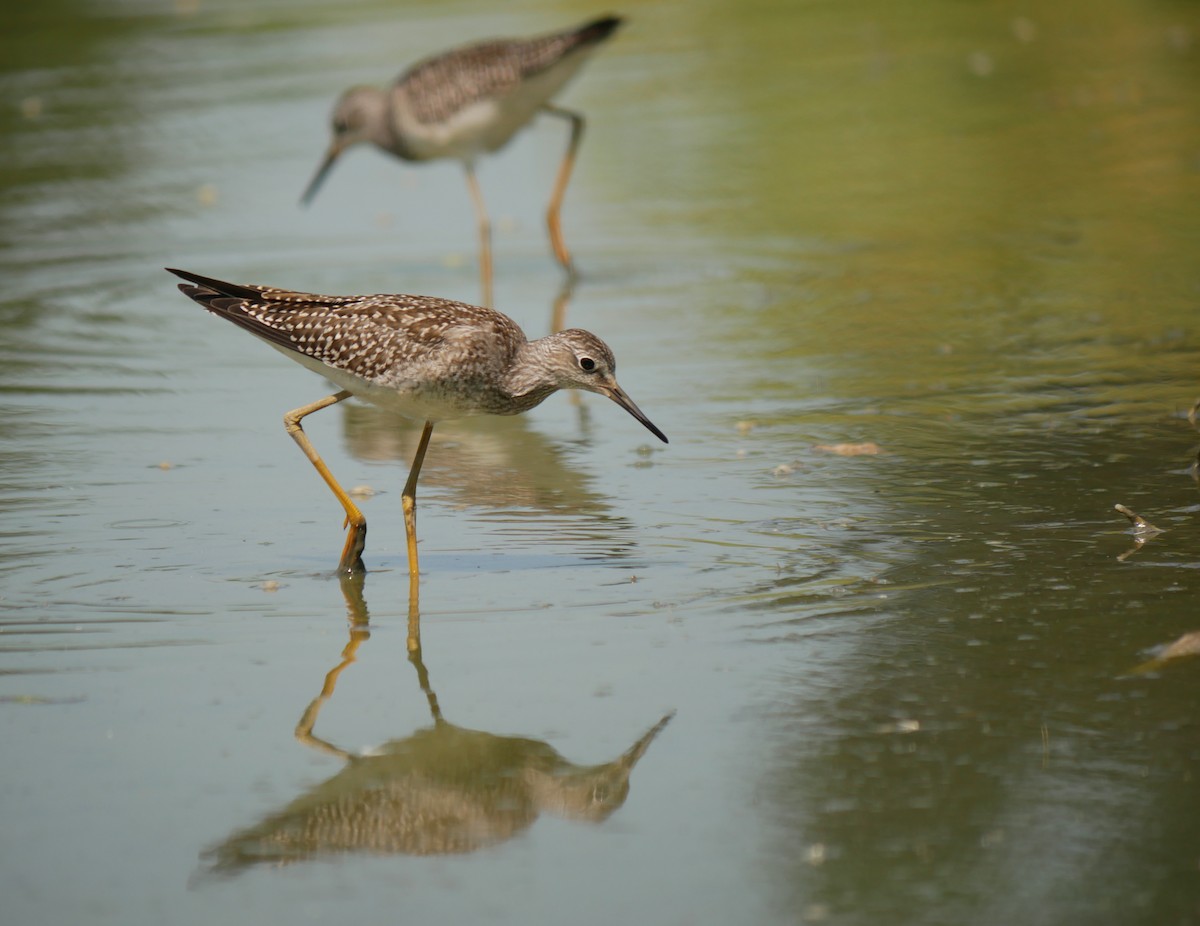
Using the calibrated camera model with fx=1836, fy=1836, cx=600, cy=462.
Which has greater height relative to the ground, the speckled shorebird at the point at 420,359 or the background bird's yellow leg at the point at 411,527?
the speckled shorebird at the point at 420,359

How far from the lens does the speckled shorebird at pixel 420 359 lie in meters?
6.85

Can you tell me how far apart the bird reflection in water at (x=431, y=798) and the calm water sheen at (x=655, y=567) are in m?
0.02

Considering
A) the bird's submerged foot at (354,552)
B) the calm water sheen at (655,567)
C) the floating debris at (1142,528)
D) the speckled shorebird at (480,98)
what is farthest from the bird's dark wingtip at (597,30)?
the floating debris at (1142,528)

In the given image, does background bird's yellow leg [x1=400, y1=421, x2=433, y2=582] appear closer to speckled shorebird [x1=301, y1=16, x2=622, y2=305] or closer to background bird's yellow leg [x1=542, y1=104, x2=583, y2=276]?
background bird's yellow leg [x1=542, y1=104, x2=583, y2=276]

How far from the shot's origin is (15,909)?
14.3ft

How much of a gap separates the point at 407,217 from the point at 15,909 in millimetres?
10868

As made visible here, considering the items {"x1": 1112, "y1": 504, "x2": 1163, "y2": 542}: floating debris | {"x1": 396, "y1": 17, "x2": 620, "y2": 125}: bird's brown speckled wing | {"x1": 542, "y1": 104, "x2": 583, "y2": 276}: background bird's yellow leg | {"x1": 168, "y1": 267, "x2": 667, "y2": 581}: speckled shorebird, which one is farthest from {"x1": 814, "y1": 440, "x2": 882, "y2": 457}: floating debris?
{"x1": 396, "y1": 17, "x2": 620, "y2": 125}: bird's brown speckled wing

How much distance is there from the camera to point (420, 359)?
684 centimetres

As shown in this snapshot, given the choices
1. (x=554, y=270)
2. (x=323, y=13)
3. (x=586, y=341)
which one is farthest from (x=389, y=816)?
(x=323, y=13)

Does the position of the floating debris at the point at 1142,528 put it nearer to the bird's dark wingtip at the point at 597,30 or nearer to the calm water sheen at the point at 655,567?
the calm water sheen at the point at 655,567

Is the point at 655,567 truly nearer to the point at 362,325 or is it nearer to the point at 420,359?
the point at 420,359

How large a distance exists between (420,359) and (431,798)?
7.60ft

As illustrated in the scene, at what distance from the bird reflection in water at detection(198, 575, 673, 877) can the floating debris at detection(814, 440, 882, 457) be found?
2956 mm

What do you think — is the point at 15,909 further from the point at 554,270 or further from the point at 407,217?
the point at 407,217
